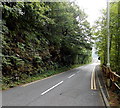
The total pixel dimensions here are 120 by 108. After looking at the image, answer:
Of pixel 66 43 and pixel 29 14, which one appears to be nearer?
pixel 29 14

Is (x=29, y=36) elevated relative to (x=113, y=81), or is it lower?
elevated

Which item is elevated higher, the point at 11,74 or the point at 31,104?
the point at 11,74

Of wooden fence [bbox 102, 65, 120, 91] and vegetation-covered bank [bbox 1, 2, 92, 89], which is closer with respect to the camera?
wooden fence [bbox 102, 65, 120, 91]

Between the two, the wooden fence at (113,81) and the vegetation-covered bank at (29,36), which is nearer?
the wooden fence at (113,81)

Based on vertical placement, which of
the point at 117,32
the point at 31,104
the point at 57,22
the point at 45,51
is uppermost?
the point at 57,22

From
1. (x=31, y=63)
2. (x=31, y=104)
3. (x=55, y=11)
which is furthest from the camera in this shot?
(x=55, y=11)

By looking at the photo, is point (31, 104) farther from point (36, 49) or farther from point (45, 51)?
point (45, 51)

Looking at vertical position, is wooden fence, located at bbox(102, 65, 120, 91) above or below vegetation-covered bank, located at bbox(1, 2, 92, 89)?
below

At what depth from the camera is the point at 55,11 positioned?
19953 mm

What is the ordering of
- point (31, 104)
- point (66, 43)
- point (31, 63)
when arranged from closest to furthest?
point (31, 104), point (31, 63), point (66, 43)

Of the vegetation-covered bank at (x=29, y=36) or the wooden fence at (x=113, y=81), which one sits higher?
the vegetation-covered bank at (x=29, y=36)

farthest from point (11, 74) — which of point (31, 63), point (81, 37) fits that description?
point (81, 37)

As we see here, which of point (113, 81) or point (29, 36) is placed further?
point (29, 36)

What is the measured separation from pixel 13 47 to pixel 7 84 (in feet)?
12.3
